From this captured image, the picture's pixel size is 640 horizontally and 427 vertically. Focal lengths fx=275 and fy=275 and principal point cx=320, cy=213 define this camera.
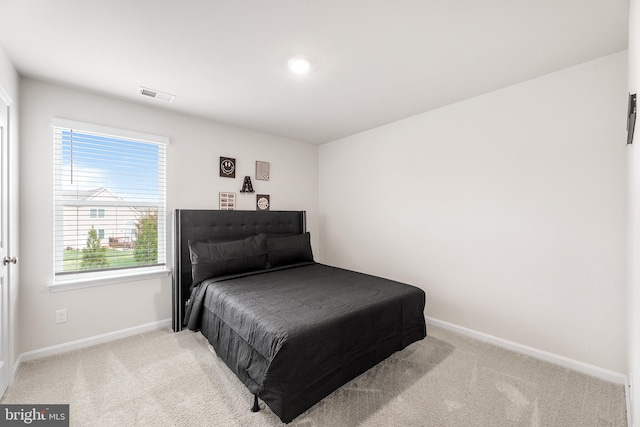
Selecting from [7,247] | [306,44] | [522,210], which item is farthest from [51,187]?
[522,210]

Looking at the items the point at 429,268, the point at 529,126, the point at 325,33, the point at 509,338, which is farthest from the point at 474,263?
the point at 325,33

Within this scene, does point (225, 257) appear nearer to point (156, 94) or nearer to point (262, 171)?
point (262, 171)

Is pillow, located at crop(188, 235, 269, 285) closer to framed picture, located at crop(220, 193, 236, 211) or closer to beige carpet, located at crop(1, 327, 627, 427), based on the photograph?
framed picture, located at crop(220, 193, 236, 211)

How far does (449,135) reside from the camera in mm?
2854

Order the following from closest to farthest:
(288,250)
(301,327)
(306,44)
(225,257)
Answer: (301,327)
(306,44)
(225,257)
(288,250)

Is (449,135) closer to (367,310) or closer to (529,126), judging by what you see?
(529,126)

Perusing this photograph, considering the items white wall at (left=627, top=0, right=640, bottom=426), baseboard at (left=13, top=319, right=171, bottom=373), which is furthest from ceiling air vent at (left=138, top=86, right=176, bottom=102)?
white wall at (left=627, top=0, right=640, bottom=426)

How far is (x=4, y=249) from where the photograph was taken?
6.23 feet

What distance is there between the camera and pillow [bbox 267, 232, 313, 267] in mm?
3238

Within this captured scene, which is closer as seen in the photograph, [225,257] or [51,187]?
[51,187]

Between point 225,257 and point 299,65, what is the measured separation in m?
1.93

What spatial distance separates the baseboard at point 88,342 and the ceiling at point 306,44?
229 centimetres

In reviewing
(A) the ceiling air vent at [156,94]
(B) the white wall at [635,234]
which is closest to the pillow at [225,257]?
(A) the ceiling air vent at [156,94]

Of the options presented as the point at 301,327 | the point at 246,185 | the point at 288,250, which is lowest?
the point at 301,327
